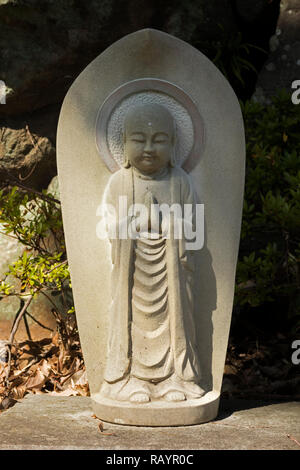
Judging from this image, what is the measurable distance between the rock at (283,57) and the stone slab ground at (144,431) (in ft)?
7.72

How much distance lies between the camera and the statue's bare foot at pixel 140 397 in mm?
2717

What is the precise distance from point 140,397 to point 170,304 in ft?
1.49

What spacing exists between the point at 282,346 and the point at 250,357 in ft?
0.76

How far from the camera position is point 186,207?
9.42 ft

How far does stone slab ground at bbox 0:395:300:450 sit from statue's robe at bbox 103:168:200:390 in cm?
25

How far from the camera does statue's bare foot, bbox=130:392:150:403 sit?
272 centimetres

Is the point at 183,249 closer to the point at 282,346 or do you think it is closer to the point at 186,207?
the point at 186,207

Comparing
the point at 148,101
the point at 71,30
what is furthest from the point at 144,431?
the point at 71,30

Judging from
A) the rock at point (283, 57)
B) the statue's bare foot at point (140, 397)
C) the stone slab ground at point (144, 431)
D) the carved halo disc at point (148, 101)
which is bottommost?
the stone slab ground at point (144, 431)

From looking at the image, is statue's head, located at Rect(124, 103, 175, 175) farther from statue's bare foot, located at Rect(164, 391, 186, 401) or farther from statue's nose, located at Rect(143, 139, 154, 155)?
statue's bare foot, located at Rect(164, 391, 186, 401)

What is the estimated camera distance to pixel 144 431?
104 inches

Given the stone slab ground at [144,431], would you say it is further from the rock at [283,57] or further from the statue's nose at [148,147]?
the rock at [283,57]

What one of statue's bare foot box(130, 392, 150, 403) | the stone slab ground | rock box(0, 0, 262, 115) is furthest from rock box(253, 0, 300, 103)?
statue's bare foot box(130, 392, 150, 403)

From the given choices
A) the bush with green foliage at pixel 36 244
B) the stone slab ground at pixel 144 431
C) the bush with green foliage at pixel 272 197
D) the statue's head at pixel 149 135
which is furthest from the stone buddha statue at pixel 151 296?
the bush with green foliage at pixel 36 244
